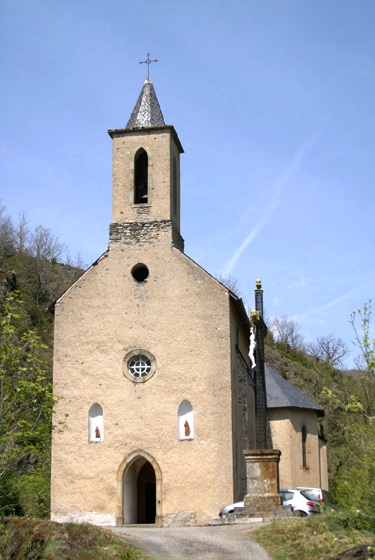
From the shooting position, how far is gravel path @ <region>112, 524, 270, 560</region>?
15422mm

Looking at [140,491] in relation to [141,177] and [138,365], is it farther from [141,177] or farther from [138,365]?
[141,177]

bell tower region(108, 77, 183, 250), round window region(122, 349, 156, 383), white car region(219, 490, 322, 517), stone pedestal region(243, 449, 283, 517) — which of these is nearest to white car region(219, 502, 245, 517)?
white car region(219, 490, 322, 517)

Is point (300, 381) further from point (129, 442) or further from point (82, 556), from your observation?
point (82, 556)

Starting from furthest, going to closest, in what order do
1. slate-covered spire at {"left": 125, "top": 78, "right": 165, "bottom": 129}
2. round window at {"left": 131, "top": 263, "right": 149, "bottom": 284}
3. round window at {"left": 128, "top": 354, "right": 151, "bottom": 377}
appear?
slate-covered spire at {"left": 125, "top": 78, "right": 165, "bottom": 129} < round window at {"left": 131, "top": 263, "right": 149, "bottom": 284} < round window at {"left": 128, "top": 354, "right": 151, "bottom": 377}

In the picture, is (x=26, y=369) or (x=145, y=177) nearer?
(x=26, y=369)

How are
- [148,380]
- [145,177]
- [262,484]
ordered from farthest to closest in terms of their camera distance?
[145,177] < [148,380] < [262,484]

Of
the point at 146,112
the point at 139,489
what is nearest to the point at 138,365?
the point at 139,489

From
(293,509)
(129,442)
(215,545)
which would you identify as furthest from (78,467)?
(215,545)

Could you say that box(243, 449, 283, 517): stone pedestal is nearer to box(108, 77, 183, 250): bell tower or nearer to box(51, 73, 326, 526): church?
box(51, 73, 326, 526): church

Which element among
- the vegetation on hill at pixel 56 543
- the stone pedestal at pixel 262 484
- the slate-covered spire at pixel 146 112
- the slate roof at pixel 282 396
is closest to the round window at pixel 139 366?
the stone pedestal at pixel 262 484

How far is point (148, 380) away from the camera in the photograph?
24125 mm

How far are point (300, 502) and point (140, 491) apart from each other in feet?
19.9

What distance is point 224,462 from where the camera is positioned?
902 inches

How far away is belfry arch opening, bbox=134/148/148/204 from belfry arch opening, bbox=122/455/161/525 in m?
8.98
